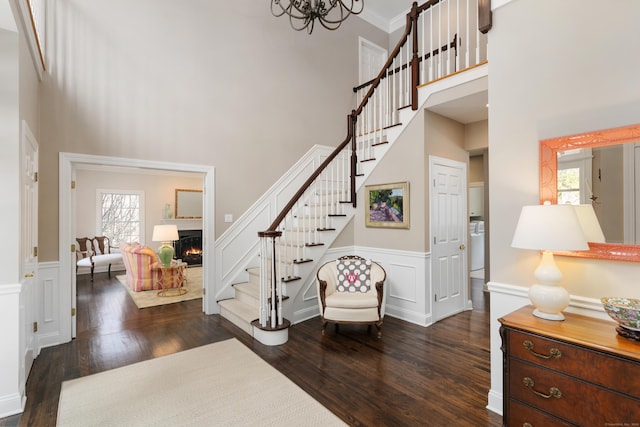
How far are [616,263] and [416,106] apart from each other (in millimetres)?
2842

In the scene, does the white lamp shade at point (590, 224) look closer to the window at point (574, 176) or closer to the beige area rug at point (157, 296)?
the window at point (574, 176)

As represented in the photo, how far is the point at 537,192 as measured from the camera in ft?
6.96

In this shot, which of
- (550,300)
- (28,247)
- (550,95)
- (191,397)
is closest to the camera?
(550,300)

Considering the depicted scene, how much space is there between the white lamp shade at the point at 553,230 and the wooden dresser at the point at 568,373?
18.3 inches

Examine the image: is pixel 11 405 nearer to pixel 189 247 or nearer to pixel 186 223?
pixel 189 247

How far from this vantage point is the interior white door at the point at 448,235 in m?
4.12

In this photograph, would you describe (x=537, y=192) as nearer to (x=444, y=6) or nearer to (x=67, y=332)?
(x=67, y=332)

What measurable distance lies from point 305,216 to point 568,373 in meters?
3.53

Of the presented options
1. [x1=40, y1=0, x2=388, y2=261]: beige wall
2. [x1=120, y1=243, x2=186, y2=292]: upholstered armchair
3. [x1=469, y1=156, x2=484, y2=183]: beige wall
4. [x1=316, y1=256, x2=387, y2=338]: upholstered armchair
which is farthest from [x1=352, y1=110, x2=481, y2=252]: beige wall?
[x1=120, y1=243, x2=186, y2=292]: upholstered armchair

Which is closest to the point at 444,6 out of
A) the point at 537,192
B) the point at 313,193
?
the point at 313,193

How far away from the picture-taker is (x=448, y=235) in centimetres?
434

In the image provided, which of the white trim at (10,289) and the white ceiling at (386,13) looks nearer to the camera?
the white trim at (10,289)

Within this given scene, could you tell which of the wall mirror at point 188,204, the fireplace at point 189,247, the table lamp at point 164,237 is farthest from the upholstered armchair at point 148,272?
the wall mirror at point 188,204

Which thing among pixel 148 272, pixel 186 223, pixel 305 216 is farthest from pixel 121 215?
pixel 305 216
